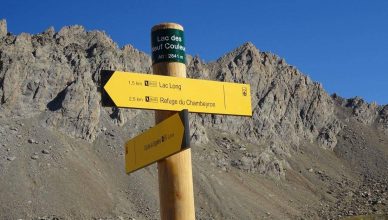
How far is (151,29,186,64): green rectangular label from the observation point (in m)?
8.64

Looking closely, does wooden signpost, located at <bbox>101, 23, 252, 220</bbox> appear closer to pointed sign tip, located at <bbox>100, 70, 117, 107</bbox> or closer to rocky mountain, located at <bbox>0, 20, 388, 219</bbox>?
pointed sign tip, located at <bbox>100, 70, 117, 107</bbox>

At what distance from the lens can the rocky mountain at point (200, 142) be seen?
9175 centimetres

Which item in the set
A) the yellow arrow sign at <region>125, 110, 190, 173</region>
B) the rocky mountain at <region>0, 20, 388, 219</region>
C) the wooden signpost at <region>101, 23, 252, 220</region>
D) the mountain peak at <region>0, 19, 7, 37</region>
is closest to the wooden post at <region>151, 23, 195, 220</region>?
the wooden signpost at <region>101, 23, 252, 220</region>

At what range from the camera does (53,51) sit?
12012 cm

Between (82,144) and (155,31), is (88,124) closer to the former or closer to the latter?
(82,144)

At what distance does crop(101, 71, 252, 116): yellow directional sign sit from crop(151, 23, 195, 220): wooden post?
231 mm

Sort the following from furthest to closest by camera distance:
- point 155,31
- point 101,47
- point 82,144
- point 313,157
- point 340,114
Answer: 1. point 340,114
2. point 313,157
3. point 101,47
4. point 82,144
5. point 155,31

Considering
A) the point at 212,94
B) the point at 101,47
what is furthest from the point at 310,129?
the point at 212,94

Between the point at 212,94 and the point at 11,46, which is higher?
Result: the point at 11,46

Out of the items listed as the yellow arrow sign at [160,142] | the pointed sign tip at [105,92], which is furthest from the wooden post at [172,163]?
the pointed sign tip at [105,92]

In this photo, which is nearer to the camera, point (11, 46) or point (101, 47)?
point (11, 46)

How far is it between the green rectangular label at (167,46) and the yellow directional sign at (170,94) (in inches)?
13.3

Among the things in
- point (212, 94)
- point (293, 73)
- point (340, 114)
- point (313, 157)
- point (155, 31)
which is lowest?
point (212, 94)

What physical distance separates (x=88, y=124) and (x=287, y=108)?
57.7m
